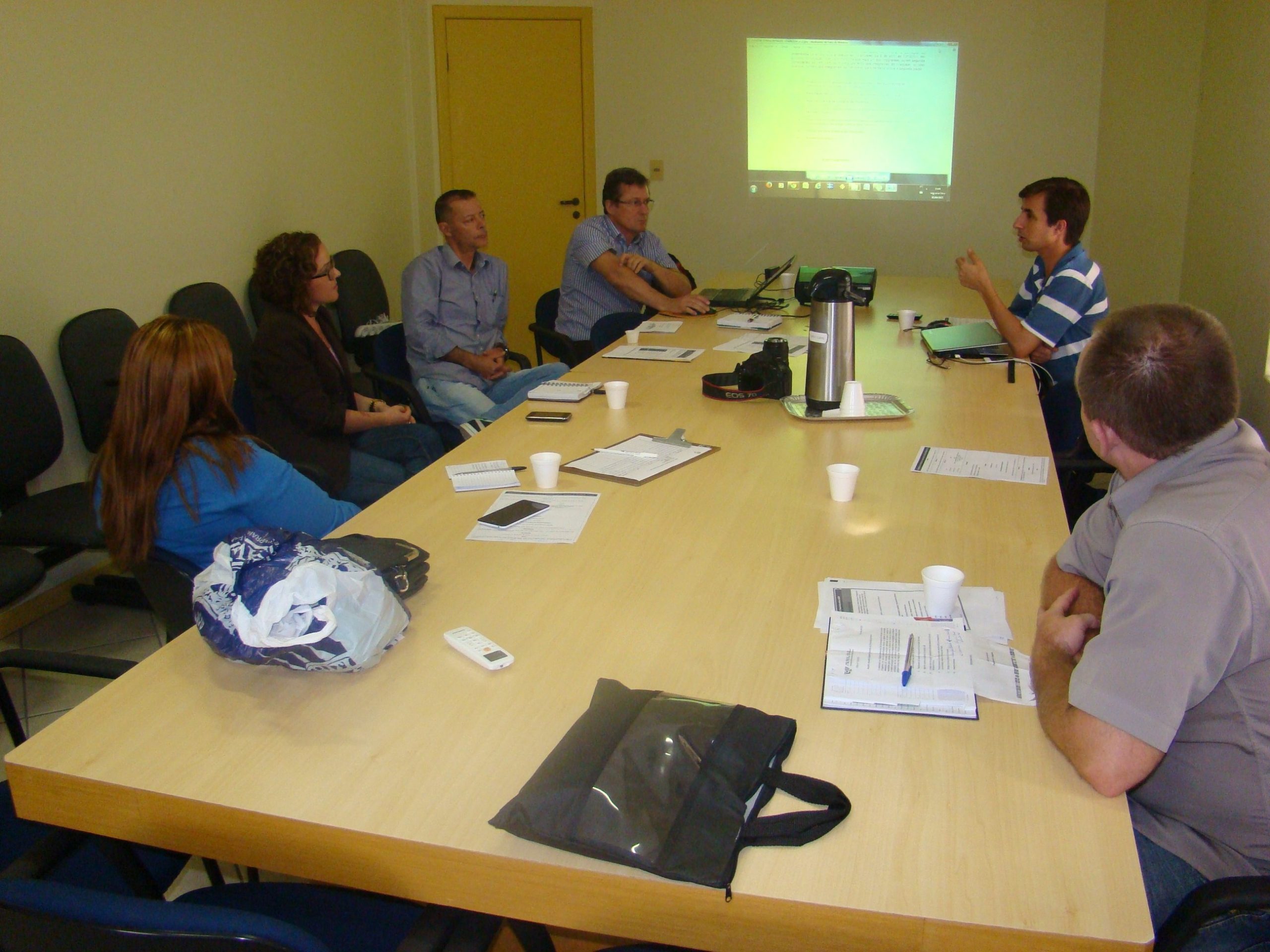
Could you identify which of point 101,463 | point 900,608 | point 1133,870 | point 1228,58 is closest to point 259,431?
point 101,463

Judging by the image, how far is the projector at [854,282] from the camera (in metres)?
4.45

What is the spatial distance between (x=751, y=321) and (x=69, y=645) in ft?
8.95

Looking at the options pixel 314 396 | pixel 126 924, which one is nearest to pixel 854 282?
pixel 314 396

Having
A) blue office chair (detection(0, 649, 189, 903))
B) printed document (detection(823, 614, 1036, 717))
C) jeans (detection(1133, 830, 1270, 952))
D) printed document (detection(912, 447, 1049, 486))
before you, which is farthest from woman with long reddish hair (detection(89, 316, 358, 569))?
jeans (detection(1133, 830, 1270, 952))

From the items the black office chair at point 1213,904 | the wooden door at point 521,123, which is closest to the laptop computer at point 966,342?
the black office chair at point 1213,904

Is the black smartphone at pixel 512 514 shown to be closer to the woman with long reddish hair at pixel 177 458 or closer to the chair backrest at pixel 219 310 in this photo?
the woman with long reddish hair at pixel 177 458

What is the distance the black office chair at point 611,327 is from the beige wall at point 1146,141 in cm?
344

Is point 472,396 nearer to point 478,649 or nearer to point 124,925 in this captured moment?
point 478,649

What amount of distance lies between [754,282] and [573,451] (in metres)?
3.07

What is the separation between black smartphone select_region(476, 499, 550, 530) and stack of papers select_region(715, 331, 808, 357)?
161 cm

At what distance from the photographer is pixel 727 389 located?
2.85 meters

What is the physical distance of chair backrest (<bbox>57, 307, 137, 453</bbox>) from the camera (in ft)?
10.6

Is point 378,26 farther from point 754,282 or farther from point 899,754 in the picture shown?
point 899,754

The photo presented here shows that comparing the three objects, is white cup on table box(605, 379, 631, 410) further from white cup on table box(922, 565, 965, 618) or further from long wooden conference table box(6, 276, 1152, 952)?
white cup on table box(922, 565, 965, 618)
